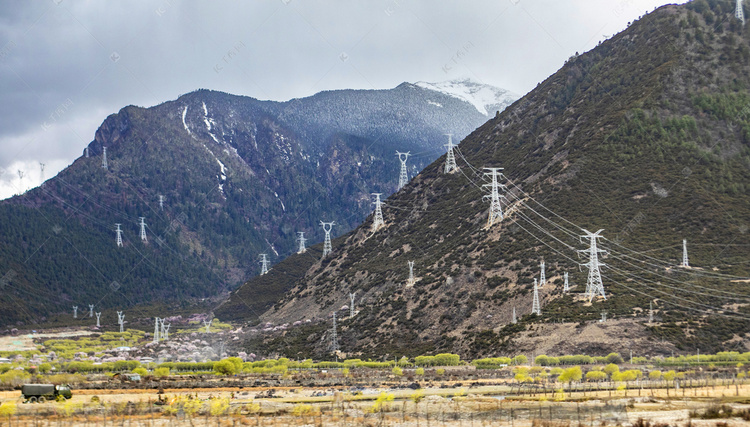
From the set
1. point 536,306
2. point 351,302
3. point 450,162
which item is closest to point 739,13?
point 450,162

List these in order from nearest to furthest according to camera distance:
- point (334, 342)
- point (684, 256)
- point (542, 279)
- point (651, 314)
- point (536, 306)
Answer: point (651, 314) → point (684, 256) → point (536, 306) → point (542, 279) → point (334, 342)

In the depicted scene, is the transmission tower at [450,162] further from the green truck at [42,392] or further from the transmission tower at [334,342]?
the green truck at [42,392]

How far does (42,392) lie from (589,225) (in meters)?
72.7

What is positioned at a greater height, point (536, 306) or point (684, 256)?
point (684, 256)

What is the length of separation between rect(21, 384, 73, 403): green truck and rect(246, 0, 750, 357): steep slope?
4699 centimetres

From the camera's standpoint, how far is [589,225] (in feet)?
370

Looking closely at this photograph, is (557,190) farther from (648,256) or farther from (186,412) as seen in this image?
(186,412)

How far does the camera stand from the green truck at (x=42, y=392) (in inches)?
2480

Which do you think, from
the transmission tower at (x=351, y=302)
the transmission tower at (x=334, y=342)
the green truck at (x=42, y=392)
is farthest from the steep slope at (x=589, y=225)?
the green truck at (x=42, y=392)

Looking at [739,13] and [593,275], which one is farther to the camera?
[739,13]

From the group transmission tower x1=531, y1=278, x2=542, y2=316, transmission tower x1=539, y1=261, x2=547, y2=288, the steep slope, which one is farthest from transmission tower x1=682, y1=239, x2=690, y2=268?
transmission tower x1=531, y1=278, x2=542, y2=316

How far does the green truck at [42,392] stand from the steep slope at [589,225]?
4699 cm

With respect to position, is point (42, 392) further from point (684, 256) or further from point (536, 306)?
point (684, 256)

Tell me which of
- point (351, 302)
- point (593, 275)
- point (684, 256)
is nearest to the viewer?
point (684, 256)
